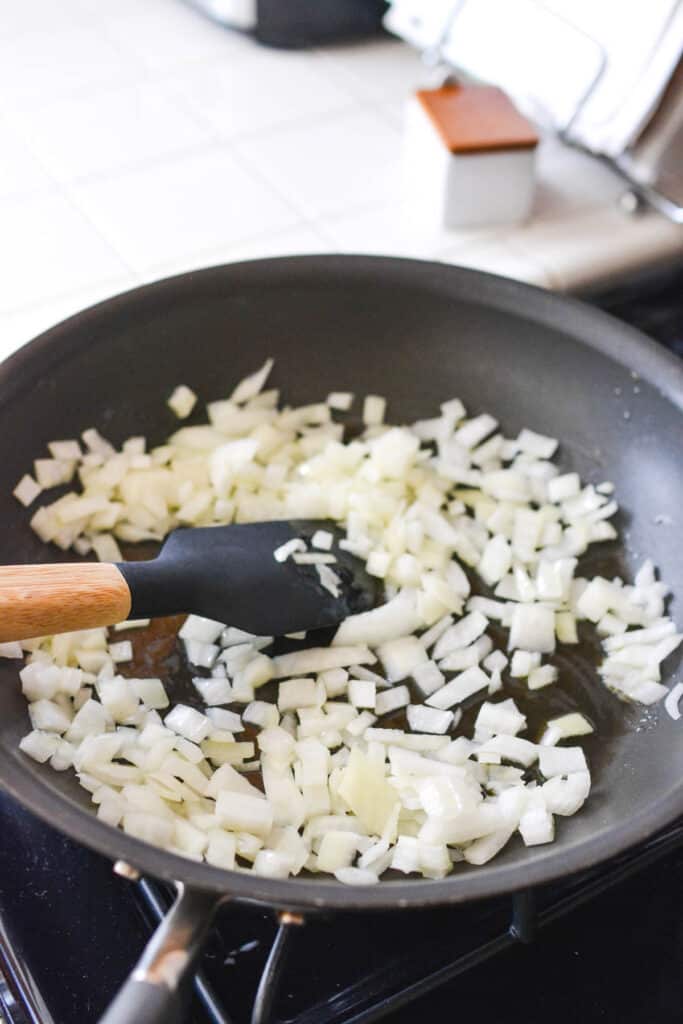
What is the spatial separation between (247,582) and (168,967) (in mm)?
393

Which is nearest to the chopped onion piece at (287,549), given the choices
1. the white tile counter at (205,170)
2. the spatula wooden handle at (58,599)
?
the spatula wooden handle at (58,599)

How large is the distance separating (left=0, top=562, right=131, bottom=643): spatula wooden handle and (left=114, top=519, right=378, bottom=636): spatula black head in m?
0.03

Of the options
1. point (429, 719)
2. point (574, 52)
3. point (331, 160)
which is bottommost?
point (429, 719)

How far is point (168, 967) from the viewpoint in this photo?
2.10 feet

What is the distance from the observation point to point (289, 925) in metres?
0.72

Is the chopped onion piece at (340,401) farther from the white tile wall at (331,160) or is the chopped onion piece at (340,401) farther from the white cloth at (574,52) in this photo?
the white cloth at (574,52)

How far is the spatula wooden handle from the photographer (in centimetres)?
81

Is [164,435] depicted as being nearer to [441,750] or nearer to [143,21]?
[441,750]

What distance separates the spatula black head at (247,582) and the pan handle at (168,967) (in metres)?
0.29

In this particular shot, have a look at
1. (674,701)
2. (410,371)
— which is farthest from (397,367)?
(674,701)

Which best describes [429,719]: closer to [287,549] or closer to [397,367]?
[287,549]

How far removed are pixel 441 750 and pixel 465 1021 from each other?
0.69 ft

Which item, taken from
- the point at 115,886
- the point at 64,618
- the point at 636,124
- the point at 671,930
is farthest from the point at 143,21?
the point at 671,930

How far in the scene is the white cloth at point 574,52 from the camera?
125cm
